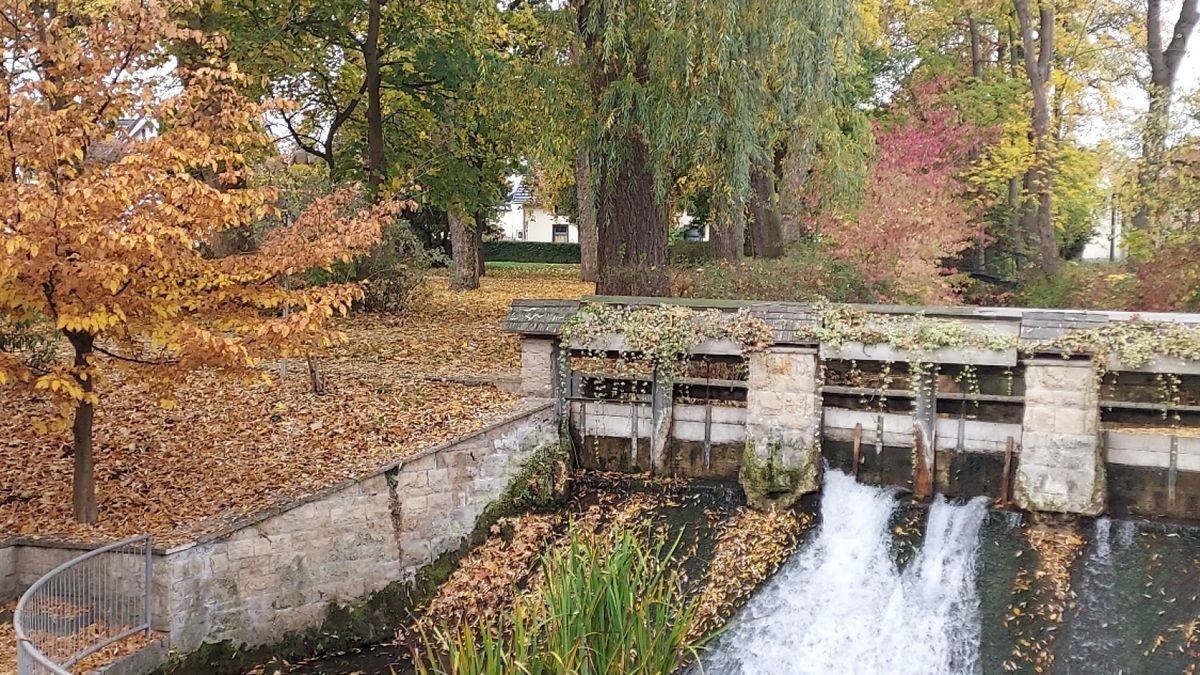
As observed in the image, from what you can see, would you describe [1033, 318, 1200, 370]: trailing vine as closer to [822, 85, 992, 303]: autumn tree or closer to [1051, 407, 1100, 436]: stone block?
[1051, 407, 1100, 436]: stone block

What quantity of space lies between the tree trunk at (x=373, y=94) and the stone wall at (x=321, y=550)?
7.15m

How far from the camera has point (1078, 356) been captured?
7984 mm

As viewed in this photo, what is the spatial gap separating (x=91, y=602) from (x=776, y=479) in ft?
18.5

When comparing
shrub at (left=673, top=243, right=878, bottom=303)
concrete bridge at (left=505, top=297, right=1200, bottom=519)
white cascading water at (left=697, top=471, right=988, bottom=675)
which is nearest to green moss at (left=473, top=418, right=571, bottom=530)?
concrete bridge at (left=505, top=297, right=1200, bottom=519)

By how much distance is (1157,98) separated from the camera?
1476 cm

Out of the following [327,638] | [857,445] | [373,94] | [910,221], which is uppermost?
[373,94]

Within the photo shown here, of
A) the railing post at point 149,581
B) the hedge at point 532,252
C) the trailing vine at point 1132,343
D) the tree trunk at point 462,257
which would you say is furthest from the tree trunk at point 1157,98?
the hedge at point 532,252

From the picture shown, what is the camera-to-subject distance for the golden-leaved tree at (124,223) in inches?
232

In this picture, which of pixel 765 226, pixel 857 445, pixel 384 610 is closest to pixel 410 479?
pixel 384 610

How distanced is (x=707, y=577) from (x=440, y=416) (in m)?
3.22

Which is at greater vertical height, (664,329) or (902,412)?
(664,329)

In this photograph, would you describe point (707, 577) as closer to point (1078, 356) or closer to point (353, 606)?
point (353, 606)

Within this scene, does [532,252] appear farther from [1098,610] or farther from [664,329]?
[1098,610]

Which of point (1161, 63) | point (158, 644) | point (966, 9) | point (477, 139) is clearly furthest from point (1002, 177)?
point (158, 644)
